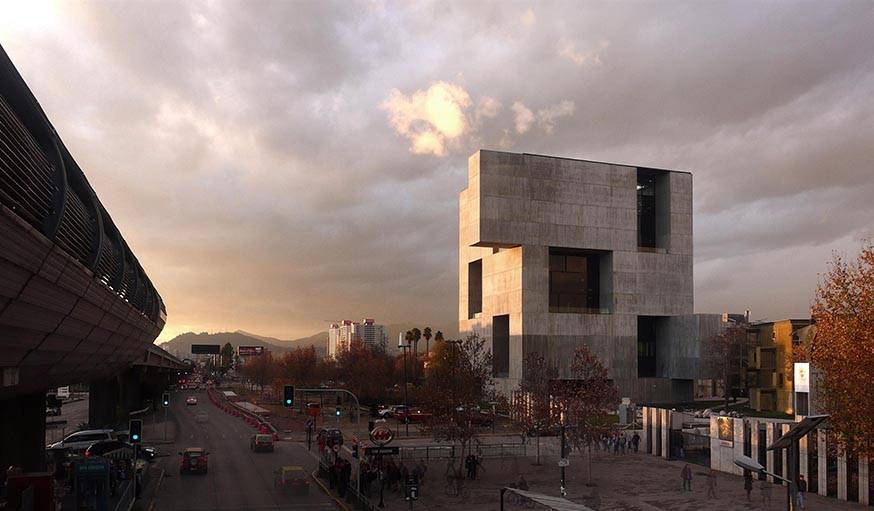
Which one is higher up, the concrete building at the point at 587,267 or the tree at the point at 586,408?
the concrete building at the point at 587,267

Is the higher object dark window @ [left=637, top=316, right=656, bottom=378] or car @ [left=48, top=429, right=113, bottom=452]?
dark window @ [left=637, top=316, right=656, bottom=378]

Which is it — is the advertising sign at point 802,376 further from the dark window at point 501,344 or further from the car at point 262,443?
the dark window at point 501,344

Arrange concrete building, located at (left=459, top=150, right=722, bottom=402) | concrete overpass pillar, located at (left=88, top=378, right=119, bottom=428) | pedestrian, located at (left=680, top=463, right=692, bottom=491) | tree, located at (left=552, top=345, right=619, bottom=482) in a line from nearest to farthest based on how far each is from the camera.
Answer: pedestrian, located at (left=680, top=463, right=692, bottom=491) → tree, located at (left=552, top=345, right=619, bottom=482) → concrete overpass pillar, located at (left=88, top=378, right=119, bottom=428) → concrete building, located at (left=459, top=150, right=722, bottom=402)

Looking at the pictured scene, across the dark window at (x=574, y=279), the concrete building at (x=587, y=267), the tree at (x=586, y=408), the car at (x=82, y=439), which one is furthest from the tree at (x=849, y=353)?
the dark window at (x=574, y=279)

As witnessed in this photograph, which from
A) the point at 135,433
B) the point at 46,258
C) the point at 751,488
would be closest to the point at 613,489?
the point at 751,488

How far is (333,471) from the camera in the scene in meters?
38.2

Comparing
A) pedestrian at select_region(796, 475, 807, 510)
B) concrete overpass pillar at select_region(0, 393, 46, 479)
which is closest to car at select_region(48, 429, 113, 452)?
concrete overpass pillar at select_region(0, 393, 46, 479)

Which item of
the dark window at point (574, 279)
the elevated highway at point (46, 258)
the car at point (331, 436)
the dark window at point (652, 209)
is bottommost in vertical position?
the car at point (331, 436)

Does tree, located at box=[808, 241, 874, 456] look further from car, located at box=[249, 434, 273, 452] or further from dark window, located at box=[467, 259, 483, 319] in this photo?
dark window, located at box=[467, 259, 483, 319]

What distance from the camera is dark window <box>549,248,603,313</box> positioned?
98.9m

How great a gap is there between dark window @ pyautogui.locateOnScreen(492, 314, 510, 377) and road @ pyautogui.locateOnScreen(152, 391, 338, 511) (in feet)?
127

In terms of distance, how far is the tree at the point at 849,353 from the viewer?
30.9m

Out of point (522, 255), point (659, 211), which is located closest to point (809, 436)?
point (522, 255)

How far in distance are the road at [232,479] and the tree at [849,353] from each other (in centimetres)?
2382
